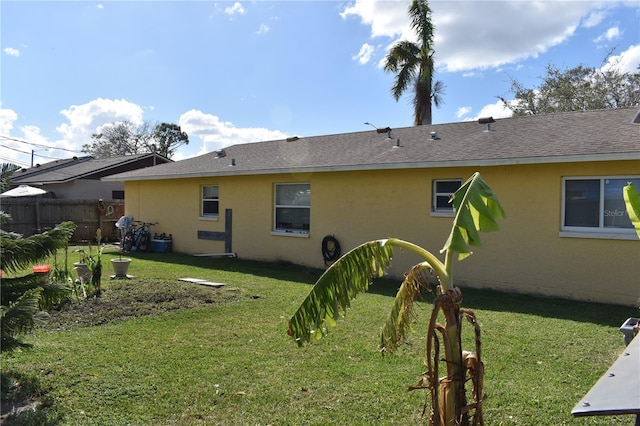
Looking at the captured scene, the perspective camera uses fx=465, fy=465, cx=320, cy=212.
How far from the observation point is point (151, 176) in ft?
56.2

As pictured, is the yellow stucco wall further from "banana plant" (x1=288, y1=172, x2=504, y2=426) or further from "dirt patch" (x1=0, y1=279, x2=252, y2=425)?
"banana plant" (x1=288, y1=172, x2=504, y2=426)

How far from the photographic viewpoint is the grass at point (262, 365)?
13.1 ft

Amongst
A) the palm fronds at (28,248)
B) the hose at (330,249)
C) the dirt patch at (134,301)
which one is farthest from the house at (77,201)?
the palm fronds at (28,248)

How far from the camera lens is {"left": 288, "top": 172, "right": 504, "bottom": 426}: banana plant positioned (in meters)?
2.55

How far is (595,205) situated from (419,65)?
17304 millimetres

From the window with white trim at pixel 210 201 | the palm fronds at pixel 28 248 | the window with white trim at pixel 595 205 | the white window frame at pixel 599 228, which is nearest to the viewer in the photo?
the palm fronds at pixel 28 248

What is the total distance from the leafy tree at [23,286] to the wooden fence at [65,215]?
17.5 meters

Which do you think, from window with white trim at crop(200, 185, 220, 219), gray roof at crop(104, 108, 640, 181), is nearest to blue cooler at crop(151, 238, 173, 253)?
window with white trim at crop(200, 185, 220, 219)

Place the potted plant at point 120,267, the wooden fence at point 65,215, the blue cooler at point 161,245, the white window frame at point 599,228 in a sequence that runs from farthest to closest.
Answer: the wooden fence at point 65,215
the blue cooler at point 161,245
the potted plant at point 120,267
the white window frame at point 599,228

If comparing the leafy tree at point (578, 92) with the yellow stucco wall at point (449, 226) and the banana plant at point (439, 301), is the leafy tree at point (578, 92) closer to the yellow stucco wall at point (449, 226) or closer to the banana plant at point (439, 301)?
the yellow stucco wall at point (449, 226)

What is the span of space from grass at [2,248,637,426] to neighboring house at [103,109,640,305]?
121cm

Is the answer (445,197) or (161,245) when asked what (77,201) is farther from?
(445,197)

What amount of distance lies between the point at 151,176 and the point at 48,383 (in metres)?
13.4

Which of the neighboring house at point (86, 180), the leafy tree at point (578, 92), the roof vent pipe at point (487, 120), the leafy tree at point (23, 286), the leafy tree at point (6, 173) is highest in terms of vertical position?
the leafy tree at point (578, 92)
